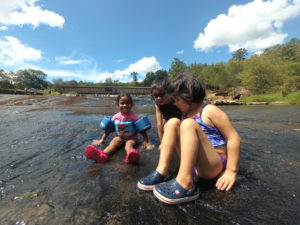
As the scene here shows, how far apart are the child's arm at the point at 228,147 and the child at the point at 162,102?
1.21 m

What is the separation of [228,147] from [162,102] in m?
1.49

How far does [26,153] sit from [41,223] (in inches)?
70.7

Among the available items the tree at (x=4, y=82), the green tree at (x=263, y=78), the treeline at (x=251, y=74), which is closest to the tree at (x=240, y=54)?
the treeline at (x=251, y=74)

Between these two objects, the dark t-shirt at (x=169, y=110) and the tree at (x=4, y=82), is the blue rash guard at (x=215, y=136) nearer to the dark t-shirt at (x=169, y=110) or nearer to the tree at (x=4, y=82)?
the dark t-shirt at (x=169, y=110)

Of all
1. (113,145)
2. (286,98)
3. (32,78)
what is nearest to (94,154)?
(113,145)

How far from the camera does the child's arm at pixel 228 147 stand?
5.02 feet

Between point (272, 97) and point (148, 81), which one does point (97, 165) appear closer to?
point (272, 97)

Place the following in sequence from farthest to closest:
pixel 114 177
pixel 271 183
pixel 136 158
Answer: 1. pixel 136 158
2. pixel 114 177
3. pixel 271 183

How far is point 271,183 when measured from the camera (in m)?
1.70

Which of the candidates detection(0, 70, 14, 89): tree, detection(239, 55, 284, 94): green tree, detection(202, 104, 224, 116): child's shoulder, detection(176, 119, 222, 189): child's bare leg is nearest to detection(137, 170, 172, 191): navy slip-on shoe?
detection(176, 119, 222, 189): child's bare leg

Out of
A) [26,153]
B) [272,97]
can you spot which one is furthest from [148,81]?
[26,153]

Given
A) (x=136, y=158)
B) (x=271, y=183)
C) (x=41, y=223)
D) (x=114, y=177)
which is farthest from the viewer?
(x=136, y=158)

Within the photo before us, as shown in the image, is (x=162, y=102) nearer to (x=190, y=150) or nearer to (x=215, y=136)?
(x=215, y=136)

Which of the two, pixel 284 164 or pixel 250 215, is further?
pixel 284 164
